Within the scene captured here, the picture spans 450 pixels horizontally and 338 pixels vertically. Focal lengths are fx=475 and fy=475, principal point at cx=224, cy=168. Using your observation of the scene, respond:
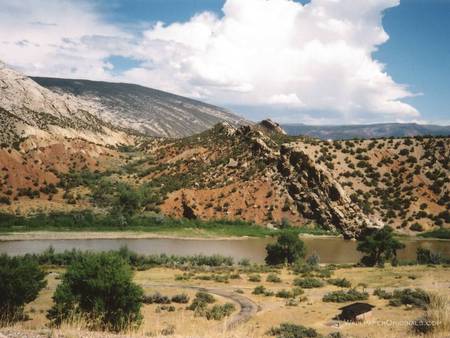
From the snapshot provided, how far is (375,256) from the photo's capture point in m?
44.7

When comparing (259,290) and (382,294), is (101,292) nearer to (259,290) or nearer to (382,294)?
(259,290)

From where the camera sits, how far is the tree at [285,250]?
46.2m

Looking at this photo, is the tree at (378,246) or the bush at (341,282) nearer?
the bush at (341,282)

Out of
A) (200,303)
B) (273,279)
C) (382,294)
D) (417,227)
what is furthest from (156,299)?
→ (417,227)

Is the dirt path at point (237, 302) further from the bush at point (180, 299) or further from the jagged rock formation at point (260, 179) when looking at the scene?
the jagged rock formation at point (260, 179)

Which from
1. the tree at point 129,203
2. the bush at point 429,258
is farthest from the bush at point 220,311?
the tree at point 129,203

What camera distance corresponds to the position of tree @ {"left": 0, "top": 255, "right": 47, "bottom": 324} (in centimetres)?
2333

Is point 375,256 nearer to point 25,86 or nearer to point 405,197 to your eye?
point 405,197

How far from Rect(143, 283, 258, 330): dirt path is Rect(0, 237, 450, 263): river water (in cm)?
1776

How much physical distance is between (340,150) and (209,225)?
28.1 meters

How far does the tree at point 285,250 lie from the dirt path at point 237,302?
14489 mm

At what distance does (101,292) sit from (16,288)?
5670 mm

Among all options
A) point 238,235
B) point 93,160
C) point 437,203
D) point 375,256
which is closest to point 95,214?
point 238,235

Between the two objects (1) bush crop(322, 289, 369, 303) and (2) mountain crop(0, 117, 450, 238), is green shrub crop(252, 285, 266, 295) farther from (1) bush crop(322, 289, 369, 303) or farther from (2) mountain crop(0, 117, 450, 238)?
(2) mountain crop(0, 117, 450, 238)
